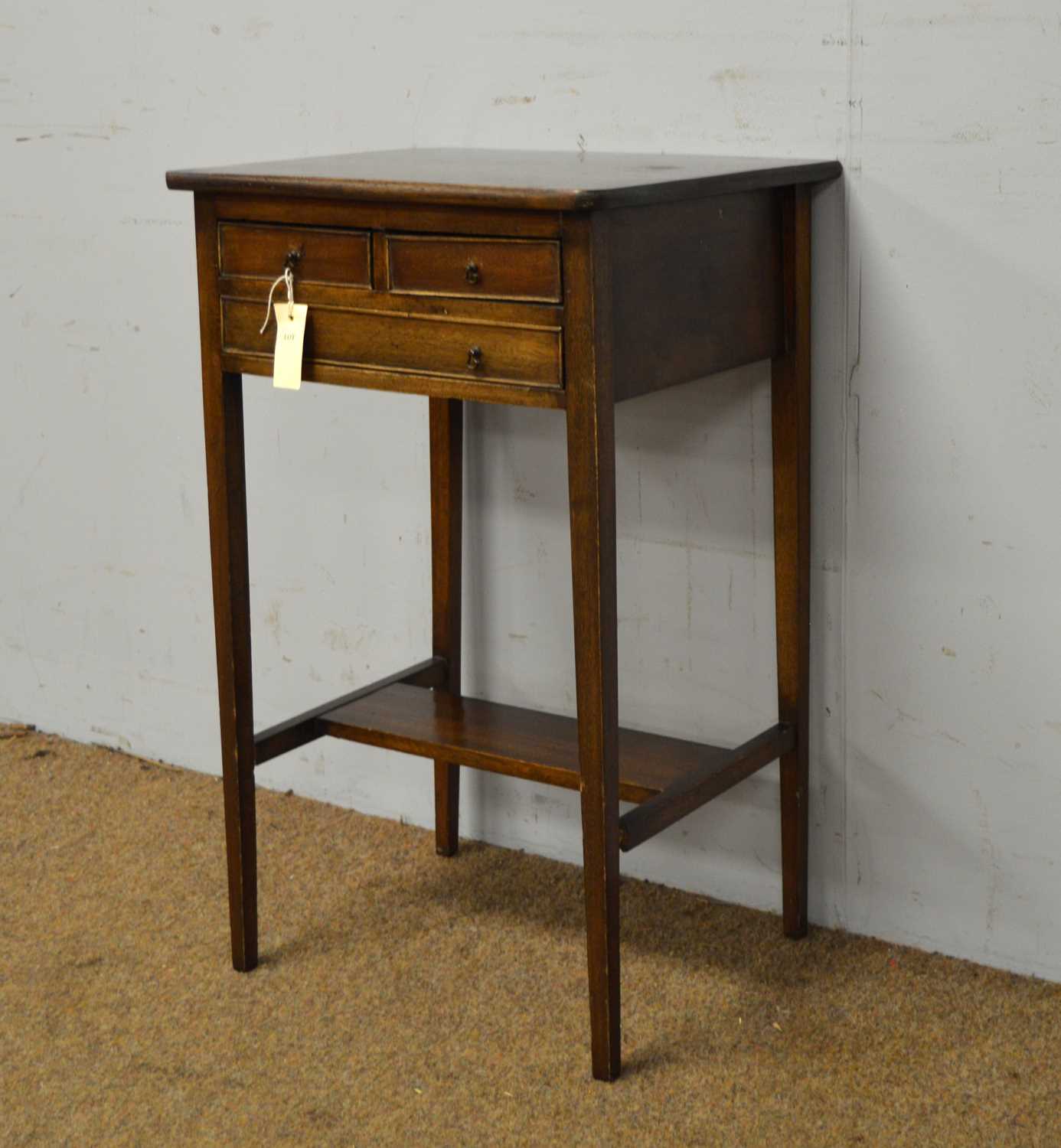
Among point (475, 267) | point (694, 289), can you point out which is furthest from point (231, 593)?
point (694, 289)

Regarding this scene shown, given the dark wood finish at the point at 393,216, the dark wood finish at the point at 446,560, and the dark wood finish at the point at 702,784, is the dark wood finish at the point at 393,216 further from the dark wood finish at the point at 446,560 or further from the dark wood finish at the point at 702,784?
the dark wood finish at the point at 702,784

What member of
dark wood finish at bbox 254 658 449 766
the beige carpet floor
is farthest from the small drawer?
the beige carpet floor

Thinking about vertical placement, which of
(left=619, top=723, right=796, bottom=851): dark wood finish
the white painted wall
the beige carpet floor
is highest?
the white painted wall

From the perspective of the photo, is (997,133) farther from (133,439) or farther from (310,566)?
(133,439)

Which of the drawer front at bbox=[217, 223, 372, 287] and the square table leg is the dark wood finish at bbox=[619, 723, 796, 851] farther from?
the drawer front at bbox=[217, 223, 372, 287]

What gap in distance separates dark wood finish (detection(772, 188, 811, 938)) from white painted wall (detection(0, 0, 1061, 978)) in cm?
5

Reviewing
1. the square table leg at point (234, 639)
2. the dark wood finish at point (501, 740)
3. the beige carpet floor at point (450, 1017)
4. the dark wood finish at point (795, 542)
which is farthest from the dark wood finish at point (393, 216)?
the beige carpet floor at point (450, 1017)

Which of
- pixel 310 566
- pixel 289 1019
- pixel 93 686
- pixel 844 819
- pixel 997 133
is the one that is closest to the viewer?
pixel 997 133

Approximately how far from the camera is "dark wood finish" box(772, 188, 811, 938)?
2086mm

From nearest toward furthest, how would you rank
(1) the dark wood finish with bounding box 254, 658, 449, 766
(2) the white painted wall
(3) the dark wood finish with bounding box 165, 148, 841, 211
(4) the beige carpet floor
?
(3) the dark wood finish with bounding box 165, 148, 841, 211, (4) the beige carpet floor, (2) the white painted wall, (1) the dark wood finish with bounding box 254, 658, 449, 766

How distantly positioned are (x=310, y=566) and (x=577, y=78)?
929mm

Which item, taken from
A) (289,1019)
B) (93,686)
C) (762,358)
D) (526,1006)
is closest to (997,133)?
(762,358)

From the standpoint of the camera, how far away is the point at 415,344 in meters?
1.89

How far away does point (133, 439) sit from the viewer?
9.46 ft
